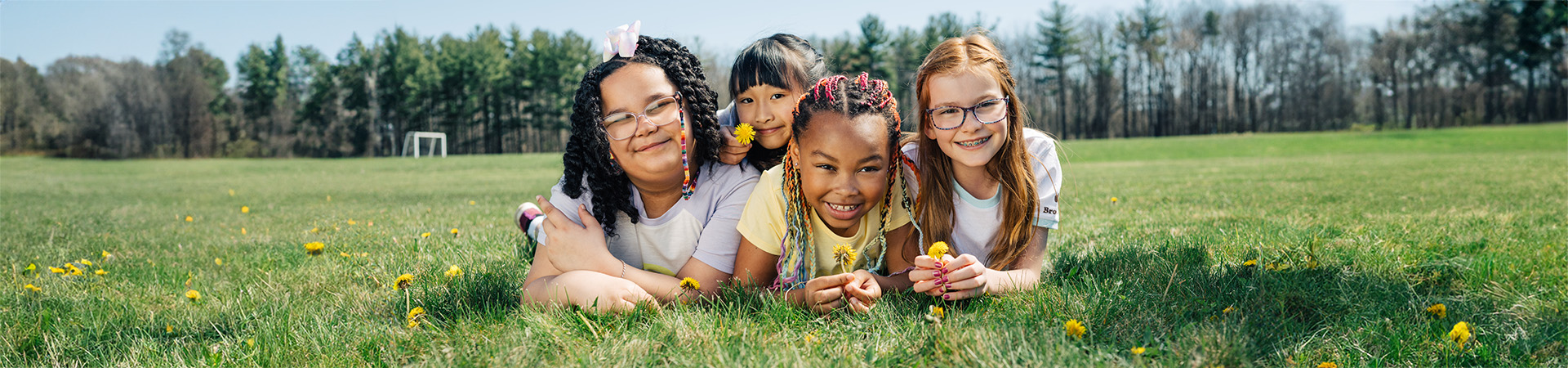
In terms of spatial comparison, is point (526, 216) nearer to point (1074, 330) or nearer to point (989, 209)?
point (989, 209)

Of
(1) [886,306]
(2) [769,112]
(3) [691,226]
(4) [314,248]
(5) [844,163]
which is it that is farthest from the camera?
(4) [314,248]

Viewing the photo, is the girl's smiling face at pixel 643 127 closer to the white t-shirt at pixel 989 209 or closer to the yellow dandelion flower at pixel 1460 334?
the white t-shirt at pixel 989 209

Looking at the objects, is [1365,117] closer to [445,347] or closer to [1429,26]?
[1429,26]

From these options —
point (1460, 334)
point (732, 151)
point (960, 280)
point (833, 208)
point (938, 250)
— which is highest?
point (732, 151)

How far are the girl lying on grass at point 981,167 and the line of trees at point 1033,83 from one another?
44293mm

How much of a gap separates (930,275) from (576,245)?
1.33 meters

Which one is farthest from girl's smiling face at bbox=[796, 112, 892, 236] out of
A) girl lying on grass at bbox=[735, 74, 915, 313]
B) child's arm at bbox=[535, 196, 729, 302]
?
child's arm at bbox=[535, 196, 729, 302]

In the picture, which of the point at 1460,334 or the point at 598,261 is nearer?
the point at 1460,334

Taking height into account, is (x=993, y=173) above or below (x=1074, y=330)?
above

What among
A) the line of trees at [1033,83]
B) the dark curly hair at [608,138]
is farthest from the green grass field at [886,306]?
the line of trees at [1033,83]

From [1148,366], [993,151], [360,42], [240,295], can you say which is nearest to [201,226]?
[240,295]

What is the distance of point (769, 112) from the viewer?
375 cm

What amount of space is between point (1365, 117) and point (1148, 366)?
63.2 m

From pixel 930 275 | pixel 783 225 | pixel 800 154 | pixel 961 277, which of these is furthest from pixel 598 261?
pixel 961 277
